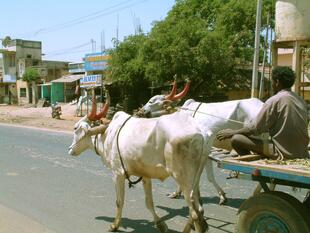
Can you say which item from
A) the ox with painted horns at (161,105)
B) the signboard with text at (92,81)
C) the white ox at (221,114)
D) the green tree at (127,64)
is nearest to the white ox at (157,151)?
the ox with painted horns at (161,105)

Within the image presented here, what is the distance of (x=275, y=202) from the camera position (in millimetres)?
4090

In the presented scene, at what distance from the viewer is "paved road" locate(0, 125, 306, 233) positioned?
624 centimetres

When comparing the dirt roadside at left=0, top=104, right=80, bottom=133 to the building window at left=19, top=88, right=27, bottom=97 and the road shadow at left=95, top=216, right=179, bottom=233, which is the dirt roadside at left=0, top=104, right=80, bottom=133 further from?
the building window at left=19, top=88, right=27, bottom=97

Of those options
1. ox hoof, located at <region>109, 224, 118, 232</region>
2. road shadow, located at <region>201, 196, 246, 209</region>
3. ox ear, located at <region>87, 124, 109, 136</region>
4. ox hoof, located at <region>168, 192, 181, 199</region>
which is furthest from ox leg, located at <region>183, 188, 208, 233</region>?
ox hoof, located at <region>168, 192, 181, 199</region>

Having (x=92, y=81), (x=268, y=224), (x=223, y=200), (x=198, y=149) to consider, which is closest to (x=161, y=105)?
(x=223, y=200)

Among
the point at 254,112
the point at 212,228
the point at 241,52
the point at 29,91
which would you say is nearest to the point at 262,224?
the point at 212,228

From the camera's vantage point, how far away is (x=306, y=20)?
15.4 metres

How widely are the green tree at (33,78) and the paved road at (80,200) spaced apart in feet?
127

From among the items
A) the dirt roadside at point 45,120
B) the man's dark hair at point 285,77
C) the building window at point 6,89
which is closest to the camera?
the man's dark hair at point 285,77

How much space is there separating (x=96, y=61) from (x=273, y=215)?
30.1 m

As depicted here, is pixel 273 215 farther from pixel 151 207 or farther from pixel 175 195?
pixel 175 195

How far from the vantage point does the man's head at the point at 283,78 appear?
478 cm

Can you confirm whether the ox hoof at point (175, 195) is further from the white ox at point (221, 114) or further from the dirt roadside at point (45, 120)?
the dirt roadside at point (45, 120)

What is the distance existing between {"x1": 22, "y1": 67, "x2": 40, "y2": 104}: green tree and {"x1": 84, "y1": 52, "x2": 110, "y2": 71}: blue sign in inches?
659
